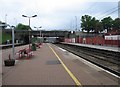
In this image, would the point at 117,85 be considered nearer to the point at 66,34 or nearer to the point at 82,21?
the point at 66,34

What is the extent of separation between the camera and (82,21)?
541 feet

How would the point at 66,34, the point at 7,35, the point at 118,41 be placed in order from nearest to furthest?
1. the point at 118,41
2. the point at 7,35
3. the point at 66,34

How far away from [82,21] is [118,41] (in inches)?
4396

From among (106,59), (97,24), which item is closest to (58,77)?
(106,59)

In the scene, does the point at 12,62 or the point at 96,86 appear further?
the point at 12,62

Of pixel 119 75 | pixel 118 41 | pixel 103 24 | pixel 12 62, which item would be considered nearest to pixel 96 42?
pixel 118 41

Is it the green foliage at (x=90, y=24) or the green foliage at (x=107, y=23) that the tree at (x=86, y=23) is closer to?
the green foliage at (x=90, y=24)

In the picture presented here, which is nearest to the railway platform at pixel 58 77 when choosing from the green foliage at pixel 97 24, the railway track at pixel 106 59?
the railway track at pixel 106 59

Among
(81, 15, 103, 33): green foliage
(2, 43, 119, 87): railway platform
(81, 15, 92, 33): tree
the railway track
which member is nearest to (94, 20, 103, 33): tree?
(81, 15, 103, 33): green foliage

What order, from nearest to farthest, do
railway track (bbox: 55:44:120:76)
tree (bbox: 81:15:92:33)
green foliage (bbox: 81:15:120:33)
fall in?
railway track (bbox: 55:44:120:76) → green foliage (bbox: 81:15:120:33) → tree (bbox: 81:15:92:33)

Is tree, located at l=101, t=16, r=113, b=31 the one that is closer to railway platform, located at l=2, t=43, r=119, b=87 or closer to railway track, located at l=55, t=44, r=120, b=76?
railway track, located at l=55, t=44, r=120, b=76

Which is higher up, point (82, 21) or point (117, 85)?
point (82, 21)

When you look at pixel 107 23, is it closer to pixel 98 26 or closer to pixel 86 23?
pixel 98 26

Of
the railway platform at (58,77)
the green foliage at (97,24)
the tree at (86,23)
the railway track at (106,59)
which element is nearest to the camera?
the railway platform at (58,77)
